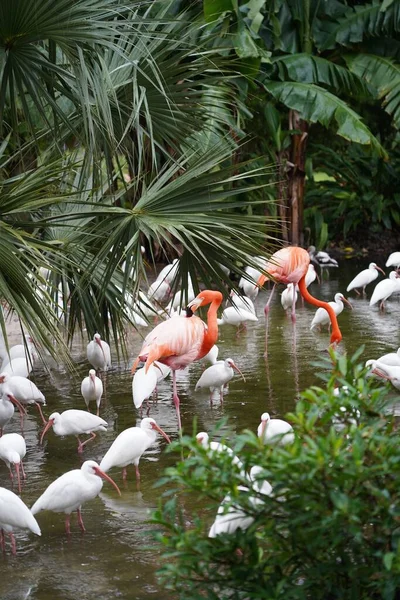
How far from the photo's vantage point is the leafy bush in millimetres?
3467

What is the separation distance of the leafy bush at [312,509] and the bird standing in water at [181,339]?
4.12 metres

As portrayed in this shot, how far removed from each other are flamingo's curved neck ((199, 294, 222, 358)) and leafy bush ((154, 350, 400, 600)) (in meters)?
4.35

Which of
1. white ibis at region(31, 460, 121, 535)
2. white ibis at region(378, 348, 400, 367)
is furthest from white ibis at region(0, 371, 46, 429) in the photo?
white ibis at region(378, 348, 400, 367)

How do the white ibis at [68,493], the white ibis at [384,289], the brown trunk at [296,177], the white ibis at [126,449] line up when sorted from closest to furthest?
the white ibis at [68,493], the white ibis at [126,449], the white ibis at [384,289], the brown trunk at [296,177]

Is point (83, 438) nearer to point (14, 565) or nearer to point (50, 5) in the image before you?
point (14, 565)

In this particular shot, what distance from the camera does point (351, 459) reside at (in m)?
3.52

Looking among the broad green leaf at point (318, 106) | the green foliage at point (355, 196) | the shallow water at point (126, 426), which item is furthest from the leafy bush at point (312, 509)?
the green foliage at point (355, 196)

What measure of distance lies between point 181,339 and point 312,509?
4.59 m

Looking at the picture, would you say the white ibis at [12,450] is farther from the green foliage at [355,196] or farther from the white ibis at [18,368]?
the green foliage at [355,196]

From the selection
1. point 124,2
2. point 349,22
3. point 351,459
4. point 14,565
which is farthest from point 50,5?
point 349,22

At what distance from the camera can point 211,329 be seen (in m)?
8.16

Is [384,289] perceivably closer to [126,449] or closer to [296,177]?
[296,177]

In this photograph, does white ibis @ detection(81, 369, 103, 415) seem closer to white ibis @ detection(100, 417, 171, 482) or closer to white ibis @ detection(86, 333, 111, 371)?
white ibis @ detection(86, 333, 111, 371)

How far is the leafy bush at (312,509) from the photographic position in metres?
3.47
